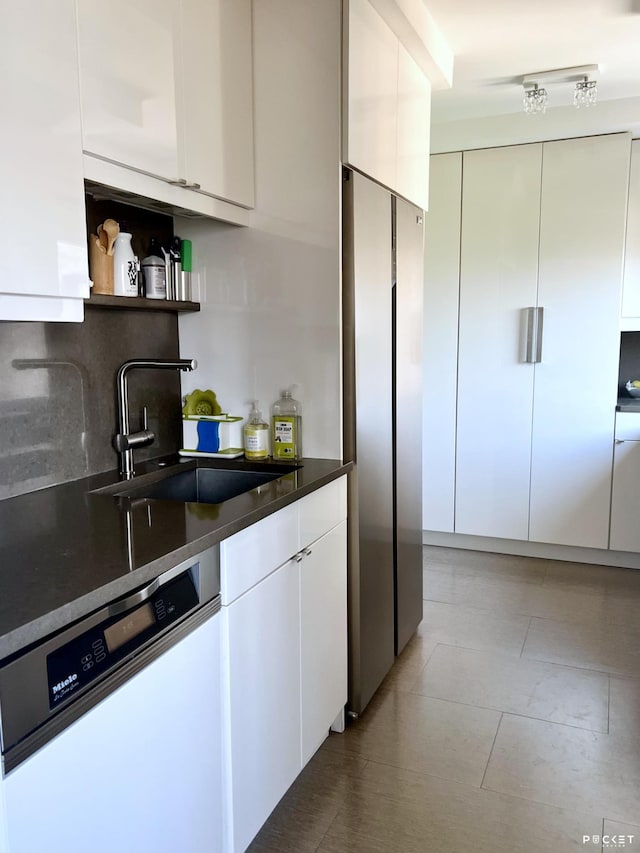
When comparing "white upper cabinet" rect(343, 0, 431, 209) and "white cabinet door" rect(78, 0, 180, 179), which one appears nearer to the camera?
"white cabinet door" rect(78, 0, 180, 179)

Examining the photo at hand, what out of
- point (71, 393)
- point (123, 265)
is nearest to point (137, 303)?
point (123, 265)

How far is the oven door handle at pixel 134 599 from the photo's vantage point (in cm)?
117

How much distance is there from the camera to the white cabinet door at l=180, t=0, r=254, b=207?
74.8 inches

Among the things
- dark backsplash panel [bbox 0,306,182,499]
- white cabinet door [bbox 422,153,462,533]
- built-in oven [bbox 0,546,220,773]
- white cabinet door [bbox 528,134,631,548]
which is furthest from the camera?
white cabinet door [bbox 422,153,462,533]

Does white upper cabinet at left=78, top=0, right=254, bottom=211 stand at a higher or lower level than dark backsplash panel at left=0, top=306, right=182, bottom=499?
higher

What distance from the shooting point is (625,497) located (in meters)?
3.72

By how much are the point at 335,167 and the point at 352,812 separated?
Answer: 189 centimetres

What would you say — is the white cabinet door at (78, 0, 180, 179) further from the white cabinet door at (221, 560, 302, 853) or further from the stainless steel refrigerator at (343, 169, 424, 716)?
the white cabinet door at (221, 560, 302, 853)

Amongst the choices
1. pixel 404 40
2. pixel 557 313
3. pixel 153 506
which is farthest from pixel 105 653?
pixel 557 313

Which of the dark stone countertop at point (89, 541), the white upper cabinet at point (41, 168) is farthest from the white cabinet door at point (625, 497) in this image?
the white upper cabinet at point (41, 168)

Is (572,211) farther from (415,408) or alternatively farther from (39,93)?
(39,93)

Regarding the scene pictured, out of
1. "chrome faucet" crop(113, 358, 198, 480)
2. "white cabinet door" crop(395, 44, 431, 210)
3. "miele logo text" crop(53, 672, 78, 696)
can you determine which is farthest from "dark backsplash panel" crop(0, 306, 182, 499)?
"white cabinet door" crop(395, 44, 431, 210)

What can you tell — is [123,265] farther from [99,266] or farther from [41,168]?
[41,168]

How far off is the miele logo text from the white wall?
1.31 metres
